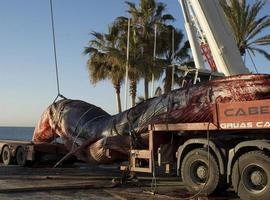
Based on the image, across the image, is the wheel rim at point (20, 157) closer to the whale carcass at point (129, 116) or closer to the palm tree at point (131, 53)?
the whale carcass at point (129, 116)

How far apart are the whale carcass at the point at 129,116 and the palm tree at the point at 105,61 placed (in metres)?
16.2

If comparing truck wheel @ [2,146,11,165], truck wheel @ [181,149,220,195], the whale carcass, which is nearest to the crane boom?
the whale carcass

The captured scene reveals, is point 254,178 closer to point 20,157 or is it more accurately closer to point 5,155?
point 20,157

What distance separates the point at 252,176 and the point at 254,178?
0.06 meters

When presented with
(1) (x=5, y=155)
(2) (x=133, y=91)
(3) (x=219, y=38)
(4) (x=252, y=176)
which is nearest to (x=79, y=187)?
(4) (x=252, y=176)

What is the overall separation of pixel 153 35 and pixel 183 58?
312 cm

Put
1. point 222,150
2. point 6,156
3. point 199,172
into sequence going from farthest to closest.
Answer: point 6,156, point 199,172, point 222,150

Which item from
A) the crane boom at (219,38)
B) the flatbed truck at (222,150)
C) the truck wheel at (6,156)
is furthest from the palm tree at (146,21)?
the flatbed truck at (222,150)

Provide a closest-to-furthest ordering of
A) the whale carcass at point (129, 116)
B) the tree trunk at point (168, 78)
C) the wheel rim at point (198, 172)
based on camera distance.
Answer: the wheel rim at point (198, 172), the whale carcass at point (129, 116), the tree trunk at point (168, 78)

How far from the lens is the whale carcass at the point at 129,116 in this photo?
11398 millimetres

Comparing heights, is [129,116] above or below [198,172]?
above

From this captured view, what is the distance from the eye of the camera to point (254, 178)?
10164 mm

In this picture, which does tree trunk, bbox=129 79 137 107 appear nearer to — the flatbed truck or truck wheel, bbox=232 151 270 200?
the flatbed truck

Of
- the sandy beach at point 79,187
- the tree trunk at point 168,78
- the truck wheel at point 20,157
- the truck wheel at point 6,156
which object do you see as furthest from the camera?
the tree trunk at point 168,78
